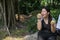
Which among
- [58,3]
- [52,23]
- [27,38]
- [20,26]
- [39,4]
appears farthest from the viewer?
[39,4]

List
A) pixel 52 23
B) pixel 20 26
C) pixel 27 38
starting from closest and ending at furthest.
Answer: pixel 52 23 → pixel 27 38 → pixel 20 26

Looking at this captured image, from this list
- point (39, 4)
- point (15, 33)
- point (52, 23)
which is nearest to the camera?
point (52, 23)

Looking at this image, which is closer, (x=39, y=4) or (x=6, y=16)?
(x=6, y=16)

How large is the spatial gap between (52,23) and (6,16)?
3.92 metres

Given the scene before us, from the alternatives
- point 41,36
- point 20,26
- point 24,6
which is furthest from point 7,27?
point 24,6

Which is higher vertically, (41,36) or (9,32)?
(41,36)

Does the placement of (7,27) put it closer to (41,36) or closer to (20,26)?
(20,26)

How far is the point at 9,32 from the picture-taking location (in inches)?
324

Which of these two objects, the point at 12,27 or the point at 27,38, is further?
the point at 12,27

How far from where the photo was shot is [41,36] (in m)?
5.26

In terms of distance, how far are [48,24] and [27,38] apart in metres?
2.15

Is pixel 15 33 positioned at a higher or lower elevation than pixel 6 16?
lower

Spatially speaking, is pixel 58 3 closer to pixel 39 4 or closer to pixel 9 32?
pixel 39 4

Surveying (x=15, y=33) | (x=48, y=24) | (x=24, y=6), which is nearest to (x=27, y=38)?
(x=15, y=33)
